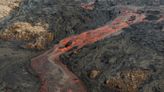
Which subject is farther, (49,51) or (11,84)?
(49,51)

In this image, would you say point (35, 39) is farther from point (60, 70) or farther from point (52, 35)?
point (60, 70)

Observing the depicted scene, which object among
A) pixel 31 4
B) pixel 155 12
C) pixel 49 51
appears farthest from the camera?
pixel 31 4

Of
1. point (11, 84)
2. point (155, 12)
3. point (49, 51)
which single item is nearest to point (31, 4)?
point (49, 51)

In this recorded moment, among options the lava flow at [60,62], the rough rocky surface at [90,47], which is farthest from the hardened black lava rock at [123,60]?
the lava flow at [60,62]

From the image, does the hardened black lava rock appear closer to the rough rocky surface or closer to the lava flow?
the rough rocky surface

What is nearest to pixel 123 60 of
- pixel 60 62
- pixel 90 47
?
pixel 90 47

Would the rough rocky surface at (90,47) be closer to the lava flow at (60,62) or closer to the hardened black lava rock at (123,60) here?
the hardened black lava rock at (123,60)
